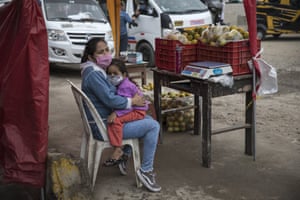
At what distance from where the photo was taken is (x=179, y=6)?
12.4m

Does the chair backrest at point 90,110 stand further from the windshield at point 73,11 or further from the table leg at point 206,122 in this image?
the windshield at point 73,11

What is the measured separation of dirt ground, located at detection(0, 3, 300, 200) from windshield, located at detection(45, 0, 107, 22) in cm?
382

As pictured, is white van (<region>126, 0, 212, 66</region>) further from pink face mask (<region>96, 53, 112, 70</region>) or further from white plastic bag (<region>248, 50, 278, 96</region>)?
pink face mask (<region>96, 53, 112, 70</region>)

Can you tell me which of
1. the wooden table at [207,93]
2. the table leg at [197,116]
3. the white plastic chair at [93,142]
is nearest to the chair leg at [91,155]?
the white plastic chair at [93,142]

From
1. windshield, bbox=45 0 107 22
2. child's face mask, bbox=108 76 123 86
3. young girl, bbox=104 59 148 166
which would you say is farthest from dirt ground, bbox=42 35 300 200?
windshield, bbox=45 0 107 22

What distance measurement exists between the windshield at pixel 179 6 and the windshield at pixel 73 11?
1.66 meters

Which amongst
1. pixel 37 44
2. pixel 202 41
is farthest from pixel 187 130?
pixel 37 44

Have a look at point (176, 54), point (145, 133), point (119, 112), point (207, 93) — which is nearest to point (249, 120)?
point (207, 93)

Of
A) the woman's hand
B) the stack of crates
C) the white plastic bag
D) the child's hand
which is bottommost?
the child's hand

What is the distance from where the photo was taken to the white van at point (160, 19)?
11938 mm

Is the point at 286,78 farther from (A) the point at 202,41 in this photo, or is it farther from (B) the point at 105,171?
(B) the point at 105,171

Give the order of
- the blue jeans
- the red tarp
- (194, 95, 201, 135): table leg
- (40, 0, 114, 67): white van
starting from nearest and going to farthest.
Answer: the red tarp → the blue jeans → (194, 95, 201, 135): table leg → (40, 0, 114, 67): white van

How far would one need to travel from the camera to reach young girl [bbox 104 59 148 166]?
13.6 ft

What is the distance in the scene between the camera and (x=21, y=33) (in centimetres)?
357
